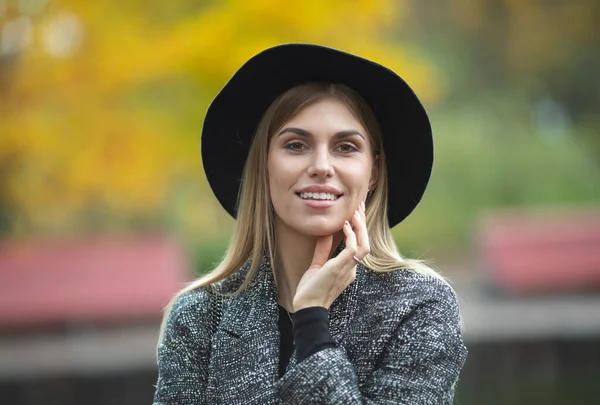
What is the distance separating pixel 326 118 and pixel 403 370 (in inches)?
21.2

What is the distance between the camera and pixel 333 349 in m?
1.84

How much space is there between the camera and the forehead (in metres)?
1.99

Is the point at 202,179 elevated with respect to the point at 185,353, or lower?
elevated

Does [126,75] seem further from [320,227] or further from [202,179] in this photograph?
[320,227]

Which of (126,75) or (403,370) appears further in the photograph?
(126,75)

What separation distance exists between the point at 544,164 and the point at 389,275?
12515 mm

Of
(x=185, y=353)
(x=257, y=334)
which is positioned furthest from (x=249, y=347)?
(x=185, y=353)

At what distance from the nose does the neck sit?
0.17 m

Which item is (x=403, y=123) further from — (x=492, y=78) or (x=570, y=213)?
(x=492, y=78)

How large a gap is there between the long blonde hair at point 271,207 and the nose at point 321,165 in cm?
12

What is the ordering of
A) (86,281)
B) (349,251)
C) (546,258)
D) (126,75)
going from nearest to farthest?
1. (349,251)
2. (126,75)
3. (86,281)
4. (546,258)

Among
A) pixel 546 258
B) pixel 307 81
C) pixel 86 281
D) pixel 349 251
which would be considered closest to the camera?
pixel 349 251

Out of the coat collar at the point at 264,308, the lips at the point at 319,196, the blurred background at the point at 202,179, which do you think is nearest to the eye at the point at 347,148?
the lips at the point at 319,196

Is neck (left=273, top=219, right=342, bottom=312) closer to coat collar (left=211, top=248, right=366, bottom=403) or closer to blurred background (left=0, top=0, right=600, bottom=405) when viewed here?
coat collar (left=211, top=248, right=366, bottom=403)
